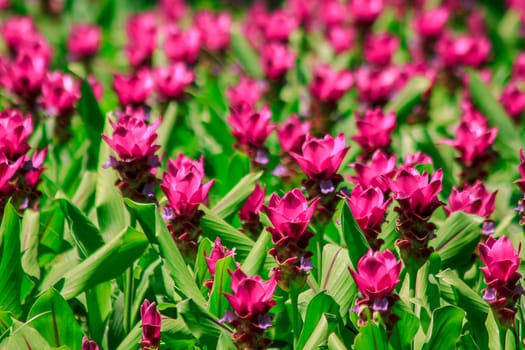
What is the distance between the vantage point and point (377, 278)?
227 centimetres

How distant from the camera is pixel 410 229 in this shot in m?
2.50

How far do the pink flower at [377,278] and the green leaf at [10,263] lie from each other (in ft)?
3.05

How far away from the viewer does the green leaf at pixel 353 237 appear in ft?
8.24

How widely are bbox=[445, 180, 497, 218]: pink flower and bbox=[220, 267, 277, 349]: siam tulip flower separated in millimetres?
838

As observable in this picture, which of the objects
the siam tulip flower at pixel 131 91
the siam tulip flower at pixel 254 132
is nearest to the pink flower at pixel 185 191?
the siam tulip flower at pixel 254 132

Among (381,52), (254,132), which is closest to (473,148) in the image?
(254,132)

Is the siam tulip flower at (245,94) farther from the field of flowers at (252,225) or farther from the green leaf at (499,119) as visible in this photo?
the green leaf at (499,119)

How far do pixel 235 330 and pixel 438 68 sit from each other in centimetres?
322

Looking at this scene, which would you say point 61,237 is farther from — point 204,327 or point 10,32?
point 10,32

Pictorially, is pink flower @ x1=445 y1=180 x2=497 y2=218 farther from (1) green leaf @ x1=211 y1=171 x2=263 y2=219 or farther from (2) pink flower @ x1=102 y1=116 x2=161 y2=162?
(2) pink flower @ x1=102 y1=116 x2=161 y2=162

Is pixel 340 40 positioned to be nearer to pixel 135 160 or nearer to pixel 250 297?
pixel 135 160

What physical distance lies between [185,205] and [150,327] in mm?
384

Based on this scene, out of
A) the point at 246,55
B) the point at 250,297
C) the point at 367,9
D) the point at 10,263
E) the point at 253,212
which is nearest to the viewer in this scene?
the point at 250,297

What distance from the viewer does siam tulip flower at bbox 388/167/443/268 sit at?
8.11ft
